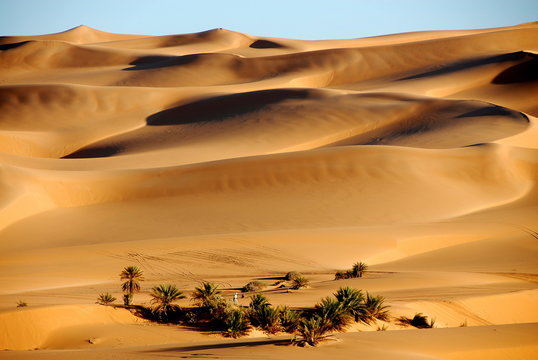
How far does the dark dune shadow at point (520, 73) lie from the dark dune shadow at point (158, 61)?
2916cm

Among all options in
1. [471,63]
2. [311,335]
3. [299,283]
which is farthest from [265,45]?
[311,335]

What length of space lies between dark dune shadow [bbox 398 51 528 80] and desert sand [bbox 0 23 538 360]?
308mm

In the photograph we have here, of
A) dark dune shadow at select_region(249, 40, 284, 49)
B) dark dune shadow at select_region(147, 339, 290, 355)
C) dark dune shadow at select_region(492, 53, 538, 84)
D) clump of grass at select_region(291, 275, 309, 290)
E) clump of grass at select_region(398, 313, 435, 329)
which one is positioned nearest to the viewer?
dark dune shadow at select_region(147, 339, 290, 355)

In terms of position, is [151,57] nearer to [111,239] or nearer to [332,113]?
[332,113]

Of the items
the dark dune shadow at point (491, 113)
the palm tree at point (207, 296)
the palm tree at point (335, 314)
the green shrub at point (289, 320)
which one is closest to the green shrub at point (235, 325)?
the green shrub at point (289, 320)

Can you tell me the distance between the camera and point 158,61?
263 ft

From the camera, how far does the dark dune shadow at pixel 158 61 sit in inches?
2901

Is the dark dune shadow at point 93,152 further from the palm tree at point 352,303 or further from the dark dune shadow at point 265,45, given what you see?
the dark dune shadow at point 265,45

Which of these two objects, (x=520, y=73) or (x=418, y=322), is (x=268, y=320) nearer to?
(x=418, y=322)

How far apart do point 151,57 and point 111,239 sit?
61413mm

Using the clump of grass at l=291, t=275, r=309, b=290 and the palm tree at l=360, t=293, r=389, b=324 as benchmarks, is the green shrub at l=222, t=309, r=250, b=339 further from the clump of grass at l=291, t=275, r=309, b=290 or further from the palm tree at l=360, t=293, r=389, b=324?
the clump of grass at l=291, t=275, r=309, b=290

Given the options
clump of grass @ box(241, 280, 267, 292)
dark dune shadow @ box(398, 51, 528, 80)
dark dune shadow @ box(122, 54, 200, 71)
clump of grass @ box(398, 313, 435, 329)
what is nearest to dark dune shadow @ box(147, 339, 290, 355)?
clump of grass @ box(398, 313, 435, 329)

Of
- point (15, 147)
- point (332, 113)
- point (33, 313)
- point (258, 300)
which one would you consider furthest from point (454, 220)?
point (15, 147)

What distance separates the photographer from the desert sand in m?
11.1
